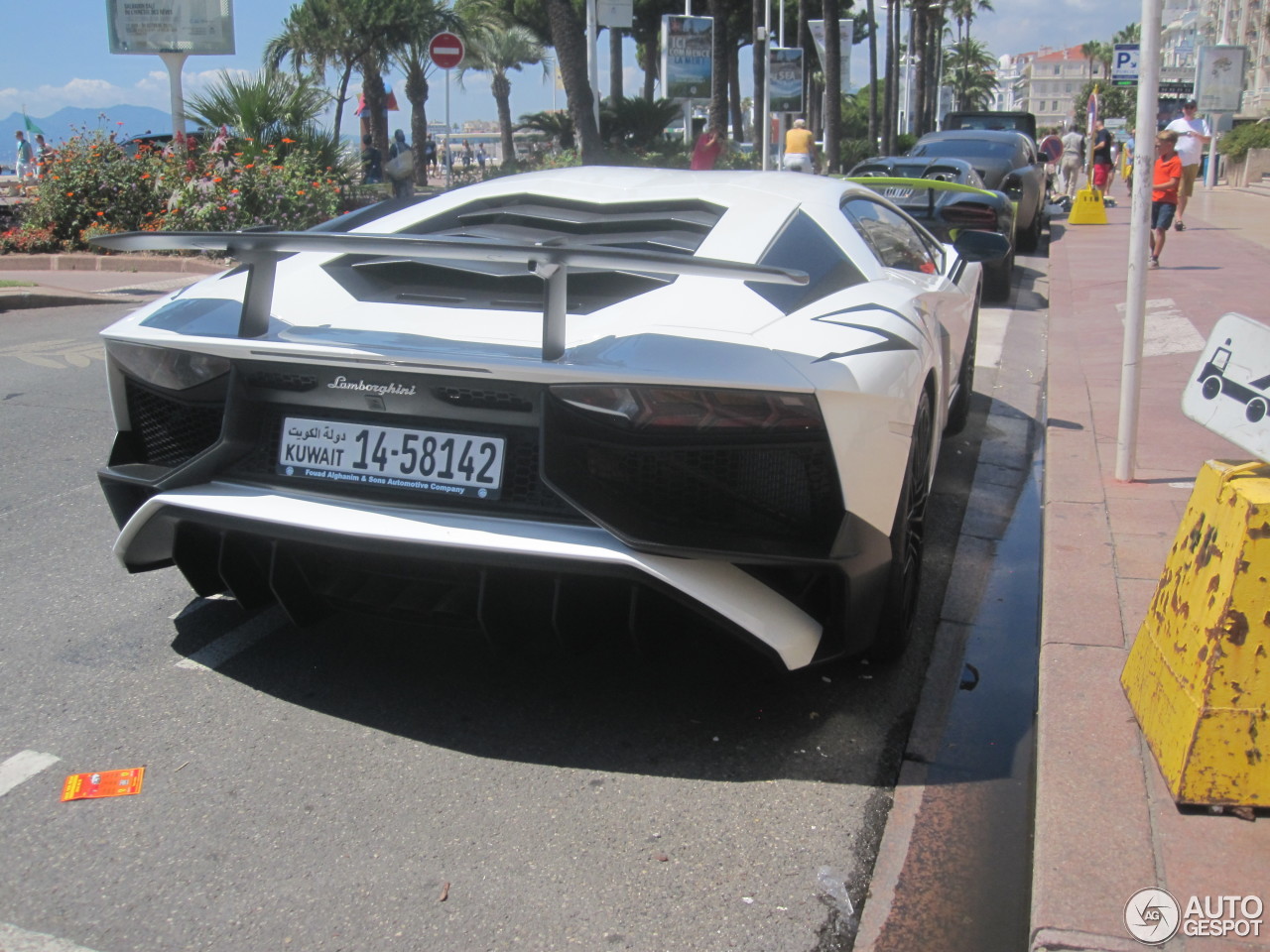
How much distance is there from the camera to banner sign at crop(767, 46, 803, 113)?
34.1m

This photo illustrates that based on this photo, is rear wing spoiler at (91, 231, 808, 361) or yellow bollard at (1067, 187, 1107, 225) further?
yellow bollard at (1067, 187, 1107, 225)

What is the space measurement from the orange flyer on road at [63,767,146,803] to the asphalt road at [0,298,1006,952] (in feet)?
0.11

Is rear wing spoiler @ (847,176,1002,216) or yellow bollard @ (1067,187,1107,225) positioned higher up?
rear wing spoiler @ (847,176,1002,216)

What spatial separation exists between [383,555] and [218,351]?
69 cm

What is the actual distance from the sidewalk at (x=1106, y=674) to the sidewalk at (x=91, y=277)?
8866 mm

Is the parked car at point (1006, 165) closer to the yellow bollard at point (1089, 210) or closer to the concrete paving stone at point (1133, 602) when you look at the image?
the yellow bollard at point (1089, 210)

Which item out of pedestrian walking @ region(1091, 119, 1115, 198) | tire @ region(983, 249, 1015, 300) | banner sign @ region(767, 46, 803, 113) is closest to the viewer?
tire @ region(983, 249, 1015, 300)

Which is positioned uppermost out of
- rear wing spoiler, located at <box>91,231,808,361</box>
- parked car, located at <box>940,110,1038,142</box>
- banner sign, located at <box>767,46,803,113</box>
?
banner sign, located at <box>767,46,803,113</box>

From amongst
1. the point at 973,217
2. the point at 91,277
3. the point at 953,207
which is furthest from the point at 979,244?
the point at 91,277

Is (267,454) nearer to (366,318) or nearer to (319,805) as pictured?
(366,318)

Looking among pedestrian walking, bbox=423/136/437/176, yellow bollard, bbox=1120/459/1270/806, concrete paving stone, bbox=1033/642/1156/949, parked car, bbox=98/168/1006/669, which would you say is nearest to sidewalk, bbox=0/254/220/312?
parked car, bbox=98/168/1006/669

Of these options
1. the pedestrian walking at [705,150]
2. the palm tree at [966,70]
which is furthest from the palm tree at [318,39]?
the palm tree at [966,70]

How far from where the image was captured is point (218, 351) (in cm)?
307

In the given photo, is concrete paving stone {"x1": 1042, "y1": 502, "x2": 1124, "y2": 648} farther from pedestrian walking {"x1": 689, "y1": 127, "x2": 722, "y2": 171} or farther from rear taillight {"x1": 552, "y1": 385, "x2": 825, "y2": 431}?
pedestrian walking {"x1": 689, "y1": 127, "x2": 722, "y2": 171}
